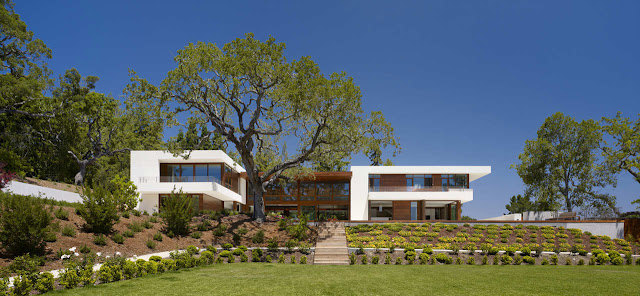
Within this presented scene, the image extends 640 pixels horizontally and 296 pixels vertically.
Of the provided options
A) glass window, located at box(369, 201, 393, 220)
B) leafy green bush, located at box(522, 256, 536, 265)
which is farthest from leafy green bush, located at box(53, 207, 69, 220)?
glass window, located at box(369, 201, 393, 220)

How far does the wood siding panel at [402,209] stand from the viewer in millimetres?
33281

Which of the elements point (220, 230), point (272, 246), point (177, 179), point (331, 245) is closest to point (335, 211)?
point (177, 179)

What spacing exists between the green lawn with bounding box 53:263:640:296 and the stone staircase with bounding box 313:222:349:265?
4.21 metres

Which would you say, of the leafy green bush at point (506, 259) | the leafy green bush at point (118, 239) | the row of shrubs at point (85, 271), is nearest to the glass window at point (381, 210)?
the leafy green bush at point (506, 259)

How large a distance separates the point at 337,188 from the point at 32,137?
2483cm

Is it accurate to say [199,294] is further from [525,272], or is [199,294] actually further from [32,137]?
[32,137]

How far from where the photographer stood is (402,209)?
33344 mm

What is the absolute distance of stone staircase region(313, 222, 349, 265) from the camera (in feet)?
58.0

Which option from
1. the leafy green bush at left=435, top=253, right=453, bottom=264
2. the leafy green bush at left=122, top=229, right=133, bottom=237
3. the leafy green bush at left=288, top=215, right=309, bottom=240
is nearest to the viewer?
the leafy green bush at left=122, top=229, right=133, bottom=237

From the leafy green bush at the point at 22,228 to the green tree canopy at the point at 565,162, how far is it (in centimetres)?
A: 3521

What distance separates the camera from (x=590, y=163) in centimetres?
3394

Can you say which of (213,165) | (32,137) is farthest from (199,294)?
(32,137)

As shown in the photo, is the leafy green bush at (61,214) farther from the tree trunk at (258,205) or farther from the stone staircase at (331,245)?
the stone staircase at (331,245)

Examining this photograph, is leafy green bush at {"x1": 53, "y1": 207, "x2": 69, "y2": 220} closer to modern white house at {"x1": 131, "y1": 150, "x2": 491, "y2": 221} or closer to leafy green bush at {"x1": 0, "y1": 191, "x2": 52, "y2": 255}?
leafy green bush at {"x1": 0, "y1": 191, "x2": 52, "y2": 255}
